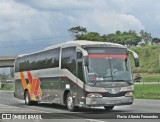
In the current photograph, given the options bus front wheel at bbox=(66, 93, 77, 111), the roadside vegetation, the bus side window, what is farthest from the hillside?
the bus side window

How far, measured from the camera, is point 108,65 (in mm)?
19703

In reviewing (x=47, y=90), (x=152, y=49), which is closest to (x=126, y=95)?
(x=47, y=90)

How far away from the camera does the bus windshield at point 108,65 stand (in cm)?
1942

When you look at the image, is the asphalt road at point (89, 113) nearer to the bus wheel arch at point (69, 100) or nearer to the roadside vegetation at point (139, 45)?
the bus wheel arch at point (69, 100)

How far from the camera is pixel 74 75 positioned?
67.4 feet

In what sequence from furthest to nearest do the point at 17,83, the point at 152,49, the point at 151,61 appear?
the point at 152,49 → the point at 151,61 → the point at 17,83

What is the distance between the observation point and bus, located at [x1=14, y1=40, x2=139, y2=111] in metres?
19.2

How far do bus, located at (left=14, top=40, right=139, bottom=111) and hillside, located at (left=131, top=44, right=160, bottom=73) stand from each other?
6227 cm

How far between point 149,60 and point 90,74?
77079 mm

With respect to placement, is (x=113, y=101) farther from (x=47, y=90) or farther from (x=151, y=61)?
(x=151, y=61)

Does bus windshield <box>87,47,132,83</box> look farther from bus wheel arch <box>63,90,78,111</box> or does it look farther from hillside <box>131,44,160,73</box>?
hillside <box>131,44,160,73</box>

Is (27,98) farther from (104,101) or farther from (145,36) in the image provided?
(145,36)

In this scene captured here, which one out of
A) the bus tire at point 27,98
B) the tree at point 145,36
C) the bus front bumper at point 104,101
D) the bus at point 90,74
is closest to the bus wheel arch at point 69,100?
the bus at point 90,74

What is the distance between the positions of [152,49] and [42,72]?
76.4m
